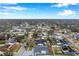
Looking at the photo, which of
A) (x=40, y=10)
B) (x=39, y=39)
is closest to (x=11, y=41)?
(x=39, y=39)

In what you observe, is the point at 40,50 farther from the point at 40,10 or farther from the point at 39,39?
the point at 40,10

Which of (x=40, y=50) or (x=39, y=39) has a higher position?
(x=39, y=39)

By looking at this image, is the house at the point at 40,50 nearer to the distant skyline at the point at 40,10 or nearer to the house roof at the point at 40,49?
the house roof at the point at 40,49

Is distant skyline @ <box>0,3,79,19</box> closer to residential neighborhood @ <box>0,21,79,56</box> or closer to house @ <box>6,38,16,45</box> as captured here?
residential neighborhood @ <box>0,21,79,56</box>

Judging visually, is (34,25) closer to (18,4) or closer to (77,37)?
(18,4)

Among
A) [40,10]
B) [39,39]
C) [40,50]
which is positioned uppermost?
[40,10]

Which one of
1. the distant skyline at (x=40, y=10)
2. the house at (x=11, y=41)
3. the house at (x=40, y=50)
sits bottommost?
the house at (x=40, y=50)

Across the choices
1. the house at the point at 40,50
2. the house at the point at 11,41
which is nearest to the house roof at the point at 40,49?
the house at the point at 40,50

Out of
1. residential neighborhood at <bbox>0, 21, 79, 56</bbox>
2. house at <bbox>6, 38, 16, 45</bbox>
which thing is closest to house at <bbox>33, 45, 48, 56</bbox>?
residential neighborhood at <bbox>0, 21, 79, 56</bbox>
